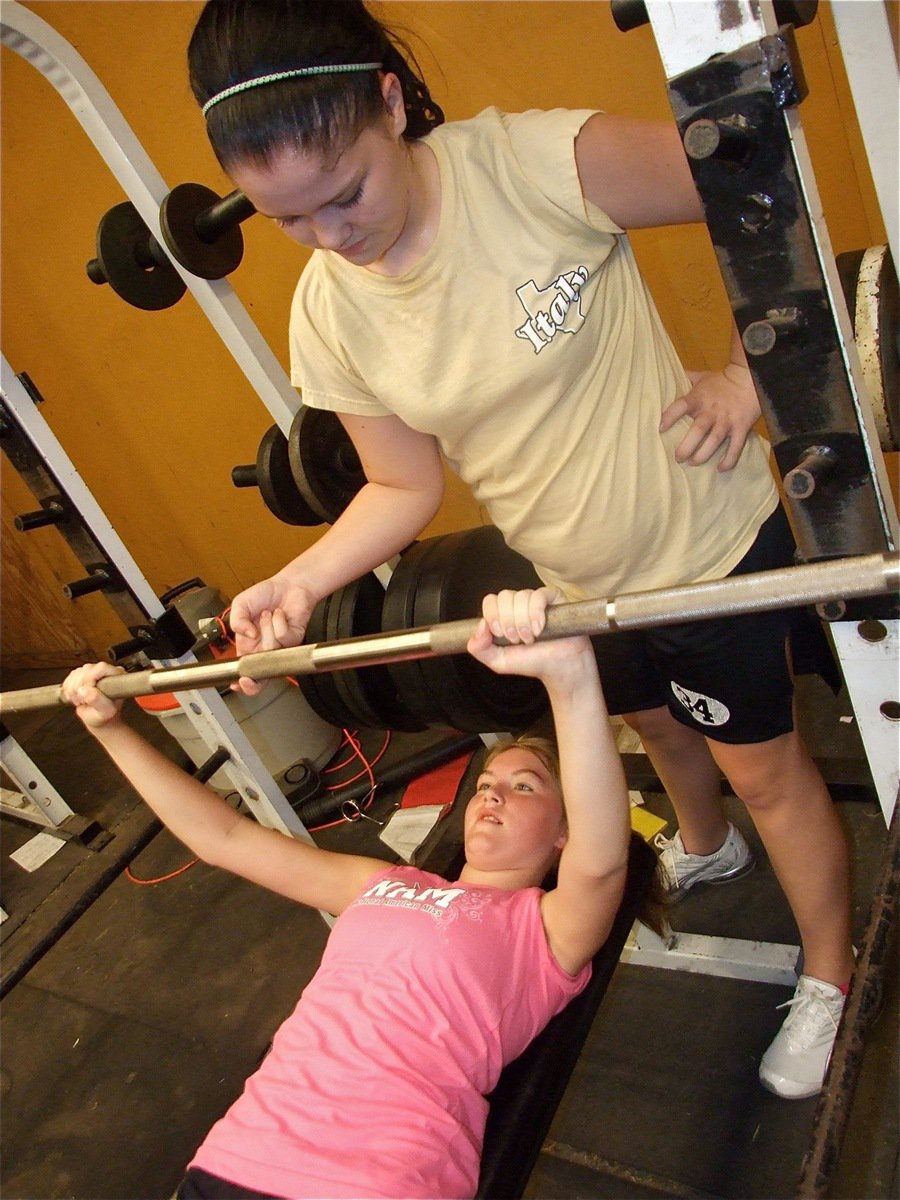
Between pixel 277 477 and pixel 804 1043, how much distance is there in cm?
134

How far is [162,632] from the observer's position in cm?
186

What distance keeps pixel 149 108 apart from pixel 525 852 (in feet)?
7.90

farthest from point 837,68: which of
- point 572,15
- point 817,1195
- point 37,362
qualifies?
point 37,362

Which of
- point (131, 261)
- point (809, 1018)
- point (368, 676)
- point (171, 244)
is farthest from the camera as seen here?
point (368, 676)

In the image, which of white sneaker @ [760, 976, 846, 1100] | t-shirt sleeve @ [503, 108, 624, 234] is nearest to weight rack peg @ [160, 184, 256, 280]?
t-shirt sleeve @ [503, 108, 624, 234]

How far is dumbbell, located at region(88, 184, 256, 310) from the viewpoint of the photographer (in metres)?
1.59

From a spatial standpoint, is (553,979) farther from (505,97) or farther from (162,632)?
(505,97)

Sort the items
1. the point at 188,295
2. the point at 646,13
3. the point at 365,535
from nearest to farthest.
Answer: the point at 646,13, the point at 365,535, the point at 188,295

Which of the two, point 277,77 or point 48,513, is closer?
point 277,77

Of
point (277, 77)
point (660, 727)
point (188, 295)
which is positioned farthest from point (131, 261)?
point (188, 295)

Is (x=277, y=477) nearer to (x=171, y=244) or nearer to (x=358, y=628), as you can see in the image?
(x=358, y=628)

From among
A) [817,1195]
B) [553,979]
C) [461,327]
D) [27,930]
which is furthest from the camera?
[27,930]

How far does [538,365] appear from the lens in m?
1.00

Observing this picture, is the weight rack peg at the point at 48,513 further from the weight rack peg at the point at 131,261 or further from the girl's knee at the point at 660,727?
the girl's knee at the point at 660,727
